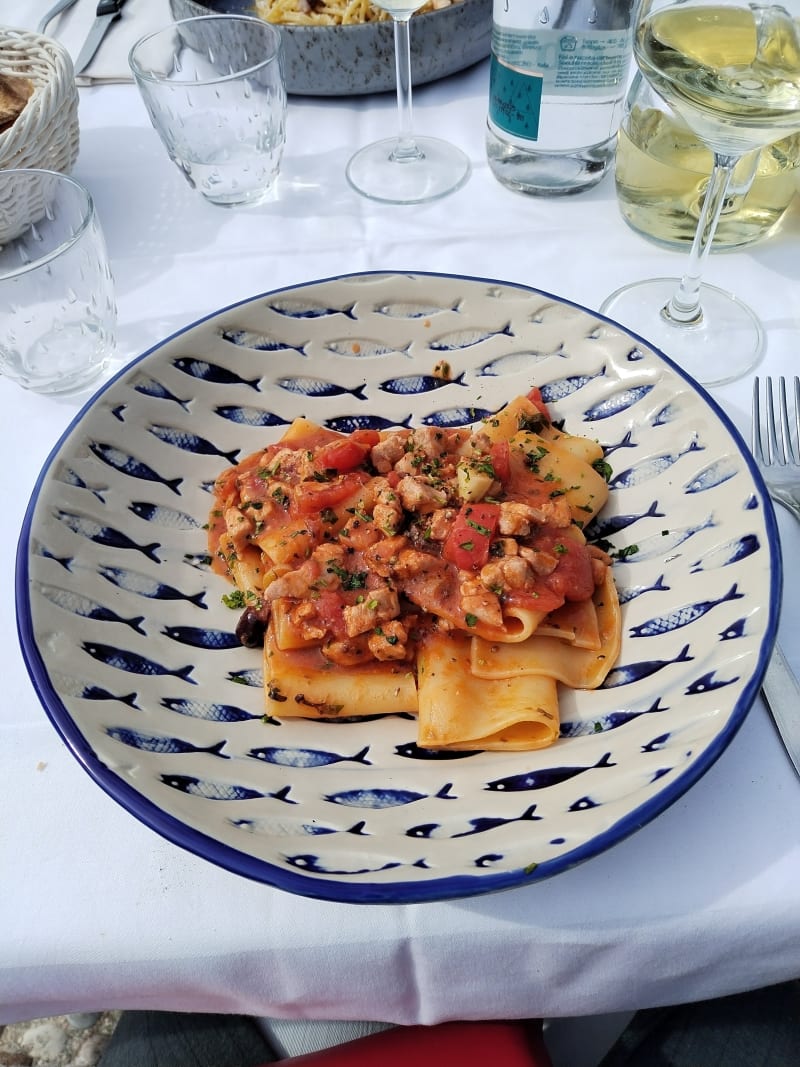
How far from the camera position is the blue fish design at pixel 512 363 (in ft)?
6.41

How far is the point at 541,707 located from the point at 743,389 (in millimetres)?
1116

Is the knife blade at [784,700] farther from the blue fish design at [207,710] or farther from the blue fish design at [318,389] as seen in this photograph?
the blue fish design at [318,389]

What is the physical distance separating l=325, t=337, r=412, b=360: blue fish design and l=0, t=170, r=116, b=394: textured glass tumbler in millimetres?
695

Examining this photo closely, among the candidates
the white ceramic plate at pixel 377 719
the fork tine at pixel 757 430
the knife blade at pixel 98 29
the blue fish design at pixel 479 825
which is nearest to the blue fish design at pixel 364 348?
the white ceramic plate at pixel 377 719

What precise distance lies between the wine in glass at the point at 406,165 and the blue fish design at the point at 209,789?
79.1 inches

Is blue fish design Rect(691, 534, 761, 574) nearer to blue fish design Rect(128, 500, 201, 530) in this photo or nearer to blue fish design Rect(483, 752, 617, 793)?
blue fish design Rect(483, 752, 617, 793)

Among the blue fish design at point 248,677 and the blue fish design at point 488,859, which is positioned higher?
the blue fish design at point 488,859

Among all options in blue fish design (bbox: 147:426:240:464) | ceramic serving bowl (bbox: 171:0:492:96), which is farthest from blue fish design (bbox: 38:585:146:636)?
ceramic serving bowl (bbox: 171:0:492:96)

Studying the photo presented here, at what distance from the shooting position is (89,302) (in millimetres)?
2205

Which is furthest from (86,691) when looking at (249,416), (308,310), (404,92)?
(404,92)

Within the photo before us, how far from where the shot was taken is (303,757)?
1411 mm

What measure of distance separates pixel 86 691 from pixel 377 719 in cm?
51

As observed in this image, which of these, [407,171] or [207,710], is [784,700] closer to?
[207,710]

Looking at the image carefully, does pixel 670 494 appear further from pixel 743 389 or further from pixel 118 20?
pixel 118 20
